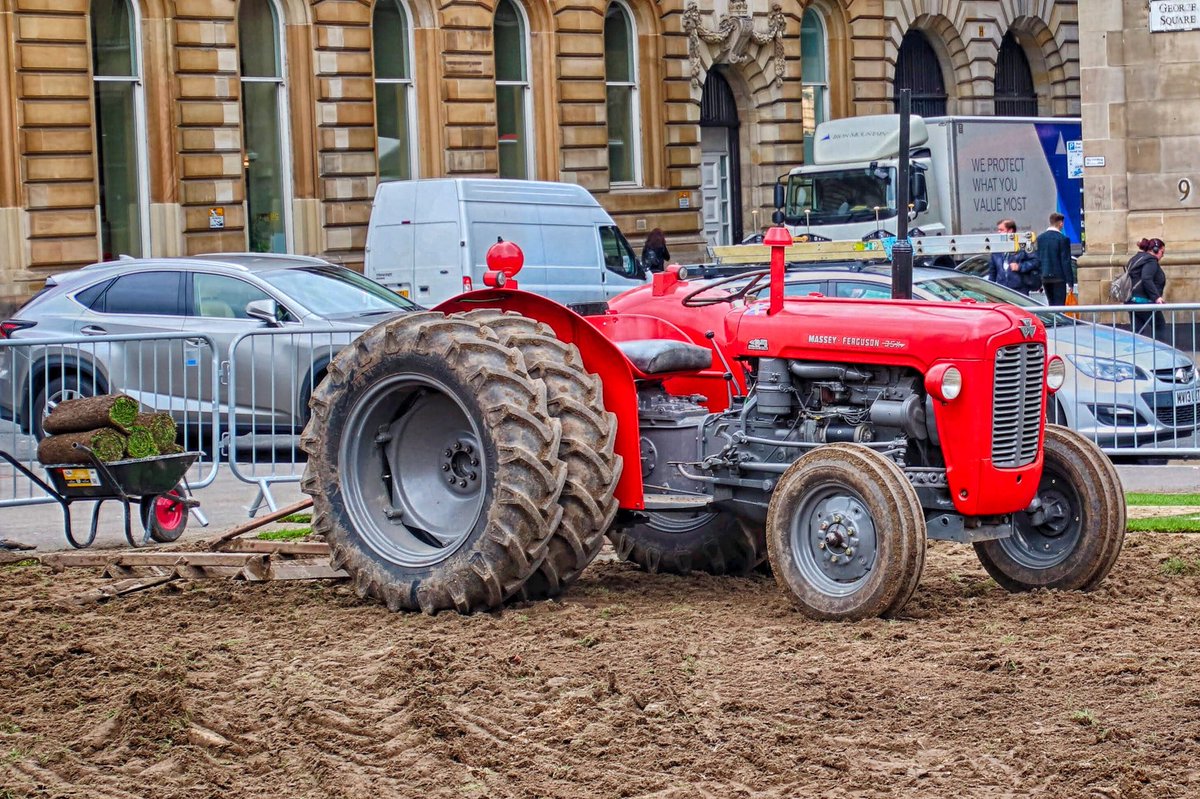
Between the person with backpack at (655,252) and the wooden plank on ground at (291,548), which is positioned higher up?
the person with backpack at (655,252)

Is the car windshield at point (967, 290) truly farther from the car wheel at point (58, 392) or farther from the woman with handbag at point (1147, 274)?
the woman with handbag at point (1147, 274)

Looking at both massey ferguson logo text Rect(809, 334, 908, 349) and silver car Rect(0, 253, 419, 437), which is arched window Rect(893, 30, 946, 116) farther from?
massey ferguson logo text Rect(809, 334, 908, 349)

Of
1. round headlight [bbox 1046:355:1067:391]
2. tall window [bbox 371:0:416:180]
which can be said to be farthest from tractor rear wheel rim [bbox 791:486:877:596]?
tall window [bbox 371:0:416:180]

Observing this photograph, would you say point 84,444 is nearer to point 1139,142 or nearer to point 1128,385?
point 1128,385

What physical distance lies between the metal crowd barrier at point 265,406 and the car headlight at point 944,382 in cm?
595

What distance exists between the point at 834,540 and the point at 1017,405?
102cm

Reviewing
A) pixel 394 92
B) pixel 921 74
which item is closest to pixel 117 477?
pixel 394 92

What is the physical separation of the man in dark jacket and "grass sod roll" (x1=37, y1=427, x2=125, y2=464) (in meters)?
17.9

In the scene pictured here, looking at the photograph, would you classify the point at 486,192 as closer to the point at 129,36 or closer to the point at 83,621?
the point at 129,36

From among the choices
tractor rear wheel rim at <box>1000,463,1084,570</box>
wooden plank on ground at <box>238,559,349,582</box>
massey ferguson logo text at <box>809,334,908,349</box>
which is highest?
massey ferguson logo text at <box>809,334,908,349</box>

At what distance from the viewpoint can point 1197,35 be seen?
26828 millimetres

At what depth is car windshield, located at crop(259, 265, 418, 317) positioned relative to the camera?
674 inches

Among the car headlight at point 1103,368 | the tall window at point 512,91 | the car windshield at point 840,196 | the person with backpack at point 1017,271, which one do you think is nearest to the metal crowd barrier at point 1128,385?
the car headlight at point 1103,368

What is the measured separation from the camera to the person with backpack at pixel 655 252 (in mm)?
33312
